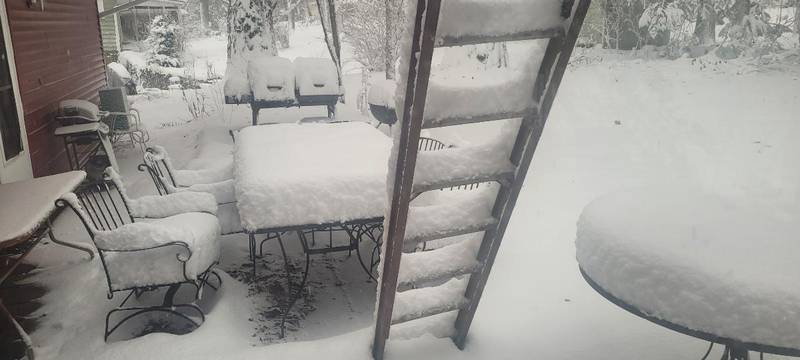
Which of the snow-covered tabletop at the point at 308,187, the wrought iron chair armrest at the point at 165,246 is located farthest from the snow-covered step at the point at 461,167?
the wrought iron chair armrest at the point at 165,246

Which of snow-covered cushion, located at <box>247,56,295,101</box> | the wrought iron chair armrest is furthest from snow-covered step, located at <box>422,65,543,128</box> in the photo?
snow-covered cushion, located at <box>247,56,295,101</box>

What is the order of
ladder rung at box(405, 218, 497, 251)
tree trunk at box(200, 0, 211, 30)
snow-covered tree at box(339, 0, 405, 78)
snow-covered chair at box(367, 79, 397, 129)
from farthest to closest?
1. tree trunk at box(200, 0, 211, 30)
2. snow-covered tree at box(339, 0, 405, 78)
3. snow-covered chair at box(367, 79, 397, 129)
4. ladder rung at box(405, 218, 497, 251)

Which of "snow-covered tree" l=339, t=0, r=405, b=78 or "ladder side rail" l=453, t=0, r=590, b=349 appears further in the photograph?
"snow-covered tree" l=339, t=0, r=405, b=78

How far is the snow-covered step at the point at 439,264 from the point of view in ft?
6.77

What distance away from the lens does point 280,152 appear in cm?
377

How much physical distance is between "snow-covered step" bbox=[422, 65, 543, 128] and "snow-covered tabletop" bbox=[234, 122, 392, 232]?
1.48 m

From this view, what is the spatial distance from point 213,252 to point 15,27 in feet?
13.3

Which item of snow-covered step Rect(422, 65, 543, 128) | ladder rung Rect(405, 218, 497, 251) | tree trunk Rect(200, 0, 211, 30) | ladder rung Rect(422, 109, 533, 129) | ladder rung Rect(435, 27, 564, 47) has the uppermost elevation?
tree trunk Rect(200, 0, 211, 30)

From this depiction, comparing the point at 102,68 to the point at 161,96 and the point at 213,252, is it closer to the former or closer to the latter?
the point at 161,96

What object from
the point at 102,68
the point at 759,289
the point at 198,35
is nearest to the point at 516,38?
the point at 759,289

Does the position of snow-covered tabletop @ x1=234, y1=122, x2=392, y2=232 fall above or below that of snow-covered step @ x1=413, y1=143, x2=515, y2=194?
below

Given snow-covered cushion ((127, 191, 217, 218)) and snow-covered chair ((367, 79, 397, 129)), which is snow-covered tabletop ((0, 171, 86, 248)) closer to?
snow-covered cushion ((127, 191, 217, 218))

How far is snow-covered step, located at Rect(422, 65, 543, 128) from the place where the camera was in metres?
1.59

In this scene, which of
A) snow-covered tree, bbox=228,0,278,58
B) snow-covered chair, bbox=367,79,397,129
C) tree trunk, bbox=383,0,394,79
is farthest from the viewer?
tree trunk, bbox=383,0,394,79
